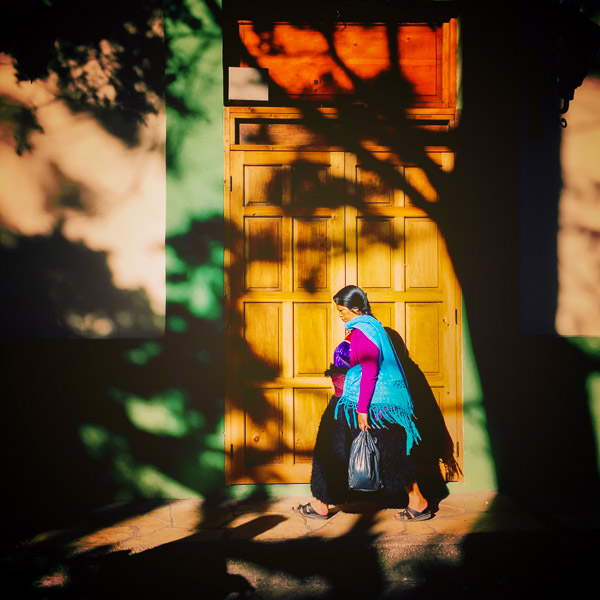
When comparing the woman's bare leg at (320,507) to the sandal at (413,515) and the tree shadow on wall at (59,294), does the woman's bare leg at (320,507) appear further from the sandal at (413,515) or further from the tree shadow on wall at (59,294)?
the tree shadow on wall at (59,294)

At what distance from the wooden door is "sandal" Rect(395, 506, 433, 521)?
85 cm

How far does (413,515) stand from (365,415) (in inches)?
37.4

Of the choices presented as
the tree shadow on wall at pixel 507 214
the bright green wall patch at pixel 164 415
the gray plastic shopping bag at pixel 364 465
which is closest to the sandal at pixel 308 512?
the gray plastic shopping bag at pixel 364 465

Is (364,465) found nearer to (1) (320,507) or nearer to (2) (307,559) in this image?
(1) (320,507)

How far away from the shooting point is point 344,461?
3918 millimetres

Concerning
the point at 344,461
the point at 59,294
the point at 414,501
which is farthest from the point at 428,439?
the point at 59,294

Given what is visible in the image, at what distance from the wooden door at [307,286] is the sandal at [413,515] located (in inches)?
33.4

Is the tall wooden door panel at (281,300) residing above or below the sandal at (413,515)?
above

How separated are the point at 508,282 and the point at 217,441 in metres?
3.01

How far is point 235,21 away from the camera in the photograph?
4715 mm

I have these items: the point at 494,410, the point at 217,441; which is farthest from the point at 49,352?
the point at 494,410

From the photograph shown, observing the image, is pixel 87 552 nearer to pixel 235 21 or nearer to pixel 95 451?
pixel 95 451

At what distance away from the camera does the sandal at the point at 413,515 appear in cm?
390

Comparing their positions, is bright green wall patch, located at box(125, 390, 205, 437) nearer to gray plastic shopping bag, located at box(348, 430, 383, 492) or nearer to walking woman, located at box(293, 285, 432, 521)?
walking woman, located at box(293, 285, 432, 521)
